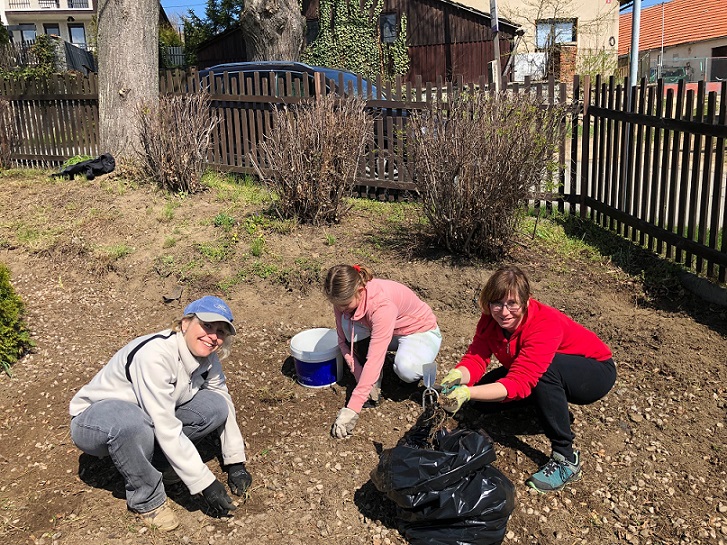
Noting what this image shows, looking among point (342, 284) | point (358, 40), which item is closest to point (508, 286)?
point (342, 284)

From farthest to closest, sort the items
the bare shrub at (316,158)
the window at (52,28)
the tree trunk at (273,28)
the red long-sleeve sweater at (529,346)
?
the window at (52,28)
the tree trunk at (273,28)
the bare shrub at (316,158)
the red long-sleeve sweater at (529,346)

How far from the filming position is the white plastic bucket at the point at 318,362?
411cm

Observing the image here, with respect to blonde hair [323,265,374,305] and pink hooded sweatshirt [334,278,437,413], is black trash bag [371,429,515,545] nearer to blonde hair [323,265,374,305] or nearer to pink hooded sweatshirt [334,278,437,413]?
pink hooded sweatshirt [334,278,437,413]

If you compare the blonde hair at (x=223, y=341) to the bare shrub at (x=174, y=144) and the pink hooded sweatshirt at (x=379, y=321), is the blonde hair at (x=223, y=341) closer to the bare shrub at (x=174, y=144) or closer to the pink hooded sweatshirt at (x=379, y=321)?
the pink hooded sweatshirt at (x=379, y=321)

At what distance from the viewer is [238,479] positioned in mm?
3240

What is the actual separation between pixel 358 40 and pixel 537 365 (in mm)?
22538

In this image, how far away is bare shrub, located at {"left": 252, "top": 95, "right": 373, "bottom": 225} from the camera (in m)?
6.24

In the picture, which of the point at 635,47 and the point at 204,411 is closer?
the point at 204,411

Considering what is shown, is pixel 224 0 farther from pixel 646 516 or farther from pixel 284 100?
pixel 646 516

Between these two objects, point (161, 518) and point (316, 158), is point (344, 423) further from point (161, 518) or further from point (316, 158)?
point (316, 158)

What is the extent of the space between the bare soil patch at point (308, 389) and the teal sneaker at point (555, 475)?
0.21 ft

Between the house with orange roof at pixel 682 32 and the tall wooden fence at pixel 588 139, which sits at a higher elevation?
the house with orange roof at pixel 682 32

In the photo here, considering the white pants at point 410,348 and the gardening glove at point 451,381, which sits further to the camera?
the white pants at point 410,348

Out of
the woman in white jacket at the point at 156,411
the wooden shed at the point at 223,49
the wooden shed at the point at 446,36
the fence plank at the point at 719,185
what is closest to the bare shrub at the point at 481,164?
the fence plank at the point at 719,185
